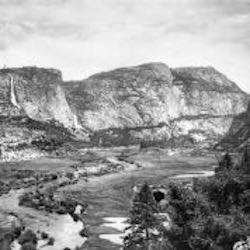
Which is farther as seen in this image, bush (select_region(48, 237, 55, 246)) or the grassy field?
the grassy field

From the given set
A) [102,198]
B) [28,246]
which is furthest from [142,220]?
[102,198]

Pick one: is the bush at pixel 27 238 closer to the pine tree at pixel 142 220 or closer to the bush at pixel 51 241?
the bush at pixel 51 241

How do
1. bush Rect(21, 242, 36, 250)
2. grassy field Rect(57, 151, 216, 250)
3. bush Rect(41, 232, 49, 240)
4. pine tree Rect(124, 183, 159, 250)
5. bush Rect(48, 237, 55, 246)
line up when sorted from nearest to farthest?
pine tree Rect(124, 183, 159, 250) < bush Rect(21, 242, 36, 250) < bush Rect(48, 237, 55, 246) < bush Rect(41, 232, 49, 240) < grassy field Rect(57, 151, 216, 250)

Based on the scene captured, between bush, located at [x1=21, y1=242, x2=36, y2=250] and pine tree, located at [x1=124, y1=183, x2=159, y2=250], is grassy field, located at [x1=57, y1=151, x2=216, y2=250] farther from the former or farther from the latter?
pine tree, located at [x1=124, y1=183, x2=159, y2=250]

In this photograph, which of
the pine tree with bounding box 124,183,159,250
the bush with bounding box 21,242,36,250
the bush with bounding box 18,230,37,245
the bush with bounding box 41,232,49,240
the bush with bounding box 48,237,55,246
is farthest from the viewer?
the bush with bounding box 41,232,49,240

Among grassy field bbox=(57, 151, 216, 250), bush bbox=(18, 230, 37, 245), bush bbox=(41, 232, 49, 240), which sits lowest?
grassy field bbox=(57, 151, 216, 250)

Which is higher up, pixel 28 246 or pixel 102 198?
pixel 28 246

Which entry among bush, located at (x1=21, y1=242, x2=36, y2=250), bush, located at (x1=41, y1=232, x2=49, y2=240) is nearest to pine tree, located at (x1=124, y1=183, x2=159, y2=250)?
bush, located at (x1=21, y1=242, x2=36, y2=250)

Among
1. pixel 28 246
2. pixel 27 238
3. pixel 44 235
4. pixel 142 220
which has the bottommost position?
pixel 44 235

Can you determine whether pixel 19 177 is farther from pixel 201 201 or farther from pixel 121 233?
pixel 201 201

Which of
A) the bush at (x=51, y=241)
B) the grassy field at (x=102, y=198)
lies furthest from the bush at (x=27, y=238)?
the grassy field at (x=102, y=198)

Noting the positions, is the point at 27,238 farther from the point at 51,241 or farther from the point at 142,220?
the point at 142,220
